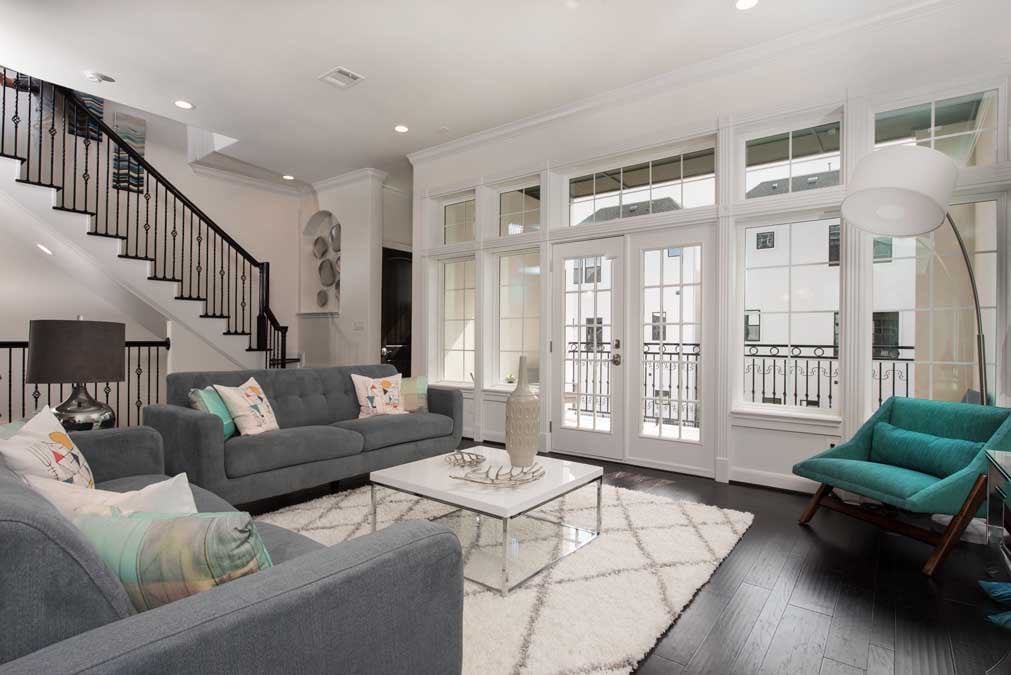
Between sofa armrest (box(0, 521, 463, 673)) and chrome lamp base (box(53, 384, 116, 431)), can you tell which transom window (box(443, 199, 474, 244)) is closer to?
chrome lamp base (box(53, 384, 116, 431))

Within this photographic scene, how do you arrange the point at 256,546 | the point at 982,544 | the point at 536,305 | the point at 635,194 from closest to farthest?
the point at 256,546 → the point at 982,544 → the point at 635,194 → the point at 536,305

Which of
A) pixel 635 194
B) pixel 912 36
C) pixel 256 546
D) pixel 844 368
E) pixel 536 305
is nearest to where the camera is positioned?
pixel 256 546

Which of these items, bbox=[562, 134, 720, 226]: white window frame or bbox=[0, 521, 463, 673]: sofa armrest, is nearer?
bbox=[0, 521, 463, 673]: sofa armrest

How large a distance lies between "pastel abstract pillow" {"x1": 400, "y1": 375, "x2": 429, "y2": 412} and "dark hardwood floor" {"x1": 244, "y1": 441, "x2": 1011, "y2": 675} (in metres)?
2.43

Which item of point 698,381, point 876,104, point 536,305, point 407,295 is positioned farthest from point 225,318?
point 876,104

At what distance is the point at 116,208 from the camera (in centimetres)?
552

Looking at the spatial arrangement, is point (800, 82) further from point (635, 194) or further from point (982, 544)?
point (982, 544)

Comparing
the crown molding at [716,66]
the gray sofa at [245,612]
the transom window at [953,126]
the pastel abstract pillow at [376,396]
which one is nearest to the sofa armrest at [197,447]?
the pastel abstract pillow at [376,396]

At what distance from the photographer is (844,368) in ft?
11.3

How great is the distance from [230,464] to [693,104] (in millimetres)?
3988

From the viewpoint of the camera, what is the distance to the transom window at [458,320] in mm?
5723

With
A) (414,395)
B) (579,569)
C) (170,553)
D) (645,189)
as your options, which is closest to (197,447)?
(414,395)

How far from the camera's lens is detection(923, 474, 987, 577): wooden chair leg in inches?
90.4

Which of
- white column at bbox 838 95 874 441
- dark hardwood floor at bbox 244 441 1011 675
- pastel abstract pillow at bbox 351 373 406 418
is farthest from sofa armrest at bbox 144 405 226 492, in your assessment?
white column at bbox 838 95 874 441
